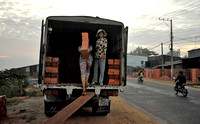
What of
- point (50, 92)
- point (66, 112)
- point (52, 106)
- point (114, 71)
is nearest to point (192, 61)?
point (114, 71)

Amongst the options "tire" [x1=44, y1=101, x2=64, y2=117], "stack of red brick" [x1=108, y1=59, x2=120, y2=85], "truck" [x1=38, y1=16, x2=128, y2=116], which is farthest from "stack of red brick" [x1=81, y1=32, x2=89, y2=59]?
"tire" [x1=44, y1=101, x2=64, y2=117]

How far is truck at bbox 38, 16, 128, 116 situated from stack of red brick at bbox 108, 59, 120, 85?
5cm

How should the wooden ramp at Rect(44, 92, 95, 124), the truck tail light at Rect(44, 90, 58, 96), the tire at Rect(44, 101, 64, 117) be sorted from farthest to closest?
the tire at Rect(44, 101, 64, 117)
the truck tail light at Rect(44, 90, 58, 96)
the wooden ramp at Rect(44, 92, 95, 124)

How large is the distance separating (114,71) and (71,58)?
2.90 meters

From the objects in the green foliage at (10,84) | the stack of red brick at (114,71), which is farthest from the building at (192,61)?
the stack of red brick at (114,71)

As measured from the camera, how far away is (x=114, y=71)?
5988mm

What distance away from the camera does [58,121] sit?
437cm

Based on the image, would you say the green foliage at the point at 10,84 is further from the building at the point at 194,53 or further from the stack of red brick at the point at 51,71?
the building at the point at 194,53

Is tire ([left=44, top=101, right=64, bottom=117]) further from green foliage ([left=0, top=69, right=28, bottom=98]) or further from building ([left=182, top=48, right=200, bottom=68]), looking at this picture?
building ([left=182, top=48, right=200, bottom=68])

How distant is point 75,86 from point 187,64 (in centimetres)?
3537

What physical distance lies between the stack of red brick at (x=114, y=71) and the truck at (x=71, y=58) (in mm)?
47

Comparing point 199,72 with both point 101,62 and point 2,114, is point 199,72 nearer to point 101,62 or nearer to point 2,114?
point 101,62

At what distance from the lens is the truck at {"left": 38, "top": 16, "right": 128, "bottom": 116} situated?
534 cm

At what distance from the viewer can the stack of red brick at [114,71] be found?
Answer: 19.5 feet
